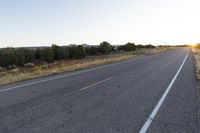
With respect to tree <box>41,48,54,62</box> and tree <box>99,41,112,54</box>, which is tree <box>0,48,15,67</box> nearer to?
tree <box>41,48,54,62</box>

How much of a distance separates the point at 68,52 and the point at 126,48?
119 ft

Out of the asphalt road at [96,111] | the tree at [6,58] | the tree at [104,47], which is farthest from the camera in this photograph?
the tree at [104,47]

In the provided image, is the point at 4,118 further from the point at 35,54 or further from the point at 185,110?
the point at 35,54

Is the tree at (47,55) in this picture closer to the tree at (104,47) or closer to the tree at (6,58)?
the tree at (6,58)

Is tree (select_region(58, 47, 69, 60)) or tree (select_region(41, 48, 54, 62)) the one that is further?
tree (select_region(58, 47, 69, 60))

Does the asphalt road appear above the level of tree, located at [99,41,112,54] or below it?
above

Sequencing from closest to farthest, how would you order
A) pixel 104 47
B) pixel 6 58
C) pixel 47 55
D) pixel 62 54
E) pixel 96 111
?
pixel 96 111
pixel 6 58
pixel 47 55
pixel 62 54
pixel 104 47

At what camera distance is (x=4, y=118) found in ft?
19.4

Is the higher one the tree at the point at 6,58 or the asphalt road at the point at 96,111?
the asphalt road at the point at 96,111

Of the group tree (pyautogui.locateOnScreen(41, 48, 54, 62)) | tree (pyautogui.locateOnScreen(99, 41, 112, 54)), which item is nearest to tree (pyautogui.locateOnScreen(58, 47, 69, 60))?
tree (pyautogui.locateOnScreen(41, 48, 54, 62))

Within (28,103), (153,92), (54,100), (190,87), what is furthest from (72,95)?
(190,87)

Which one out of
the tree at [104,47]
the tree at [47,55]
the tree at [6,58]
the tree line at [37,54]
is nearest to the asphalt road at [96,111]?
the tree at [6,58]

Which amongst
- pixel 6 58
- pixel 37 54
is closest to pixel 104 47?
pixel 37 54

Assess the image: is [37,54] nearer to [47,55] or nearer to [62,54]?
[47,55]
